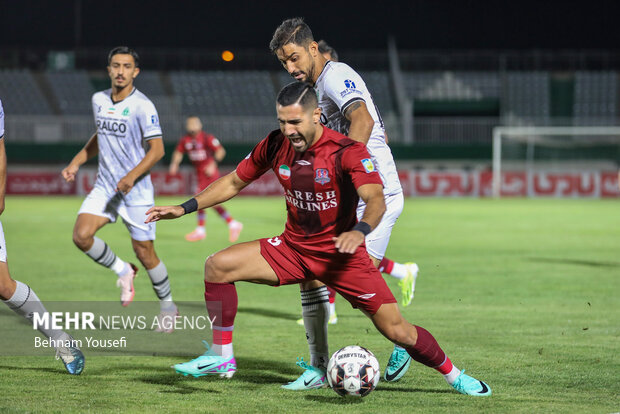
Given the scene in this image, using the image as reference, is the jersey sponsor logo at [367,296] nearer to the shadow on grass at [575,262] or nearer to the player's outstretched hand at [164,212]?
the player's outstretched hand at [164,212]

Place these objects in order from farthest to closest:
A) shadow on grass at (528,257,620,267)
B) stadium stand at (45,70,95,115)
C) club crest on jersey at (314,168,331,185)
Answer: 1. stadium stand at (45,70,95,115)
2. shadow on grass at (528,257,620,267)
3. club crest on jersey at (314,168,331,185)

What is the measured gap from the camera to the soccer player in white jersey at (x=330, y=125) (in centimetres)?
553

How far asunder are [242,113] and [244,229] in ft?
73.8

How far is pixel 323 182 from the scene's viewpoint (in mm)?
4906

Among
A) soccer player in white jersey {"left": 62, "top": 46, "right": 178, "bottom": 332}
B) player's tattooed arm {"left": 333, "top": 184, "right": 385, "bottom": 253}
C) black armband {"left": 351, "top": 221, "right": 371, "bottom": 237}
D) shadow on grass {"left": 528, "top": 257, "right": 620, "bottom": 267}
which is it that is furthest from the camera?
shadow on grass {"left": 528, "top": 257, "right": 620, "bottom": 267}

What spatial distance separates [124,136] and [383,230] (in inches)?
123

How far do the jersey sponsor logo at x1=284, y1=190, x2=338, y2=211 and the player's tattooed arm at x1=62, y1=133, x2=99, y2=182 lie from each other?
3.39 meters

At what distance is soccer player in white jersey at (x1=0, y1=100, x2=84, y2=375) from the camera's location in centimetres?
544

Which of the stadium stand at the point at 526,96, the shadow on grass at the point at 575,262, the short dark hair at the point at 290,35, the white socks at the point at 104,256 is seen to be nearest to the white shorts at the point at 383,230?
the short dark hair at the point at 290,35

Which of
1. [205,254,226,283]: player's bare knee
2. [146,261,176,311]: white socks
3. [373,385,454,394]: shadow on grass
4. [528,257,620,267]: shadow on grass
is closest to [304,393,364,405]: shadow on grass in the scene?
[373,385,454,394]: shadow on grass

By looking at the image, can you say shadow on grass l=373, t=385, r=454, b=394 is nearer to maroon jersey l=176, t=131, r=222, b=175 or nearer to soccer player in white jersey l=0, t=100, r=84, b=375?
soccer player in white jersey l=0, t=100, r=84, b=375

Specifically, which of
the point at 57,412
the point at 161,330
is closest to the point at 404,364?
the point at 57,412

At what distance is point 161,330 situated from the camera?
7.66m

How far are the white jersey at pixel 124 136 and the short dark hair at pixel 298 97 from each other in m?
3.26
